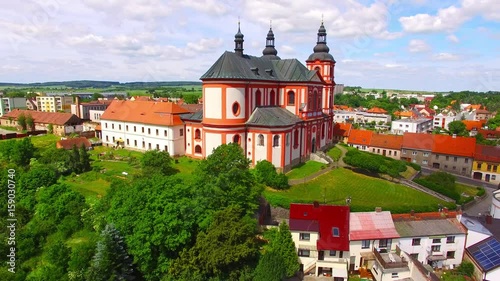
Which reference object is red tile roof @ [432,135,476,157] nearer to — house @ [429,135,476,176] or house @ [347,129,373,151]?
house @ [429,135,476,176]

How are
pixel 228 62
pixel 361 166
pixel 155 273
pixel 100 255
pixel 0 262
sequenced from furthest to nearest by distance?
pixel 361 166 → pixel 228 62 → pixel 0 262 → pixel 155 273 → pixel 100 255

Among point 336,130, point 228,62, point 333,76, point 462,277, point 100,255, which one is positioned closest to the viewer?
point 100,255

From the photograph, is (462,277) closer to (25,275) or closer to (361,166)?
(361,166)

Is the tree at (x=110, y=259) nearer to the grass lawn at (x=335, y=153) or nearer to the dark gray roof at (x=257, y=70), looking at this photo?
the dark gray roof at (x=257, y=70)

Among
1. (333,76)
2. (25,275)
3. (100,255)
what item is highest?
(333,76)

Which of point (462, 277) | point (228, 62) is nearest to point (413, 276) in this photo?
point (462, 277)

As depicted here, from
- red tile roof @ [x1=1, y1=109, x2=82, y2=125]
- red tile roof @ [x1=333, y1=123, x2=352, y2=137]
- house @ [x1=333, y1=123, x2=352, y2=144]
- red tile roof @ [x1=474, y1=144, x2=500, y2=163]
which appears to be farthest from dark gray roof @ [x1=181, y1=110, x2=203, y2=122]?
red tile roof @ [x1=474, y1=144, x2=500, y2=163]
